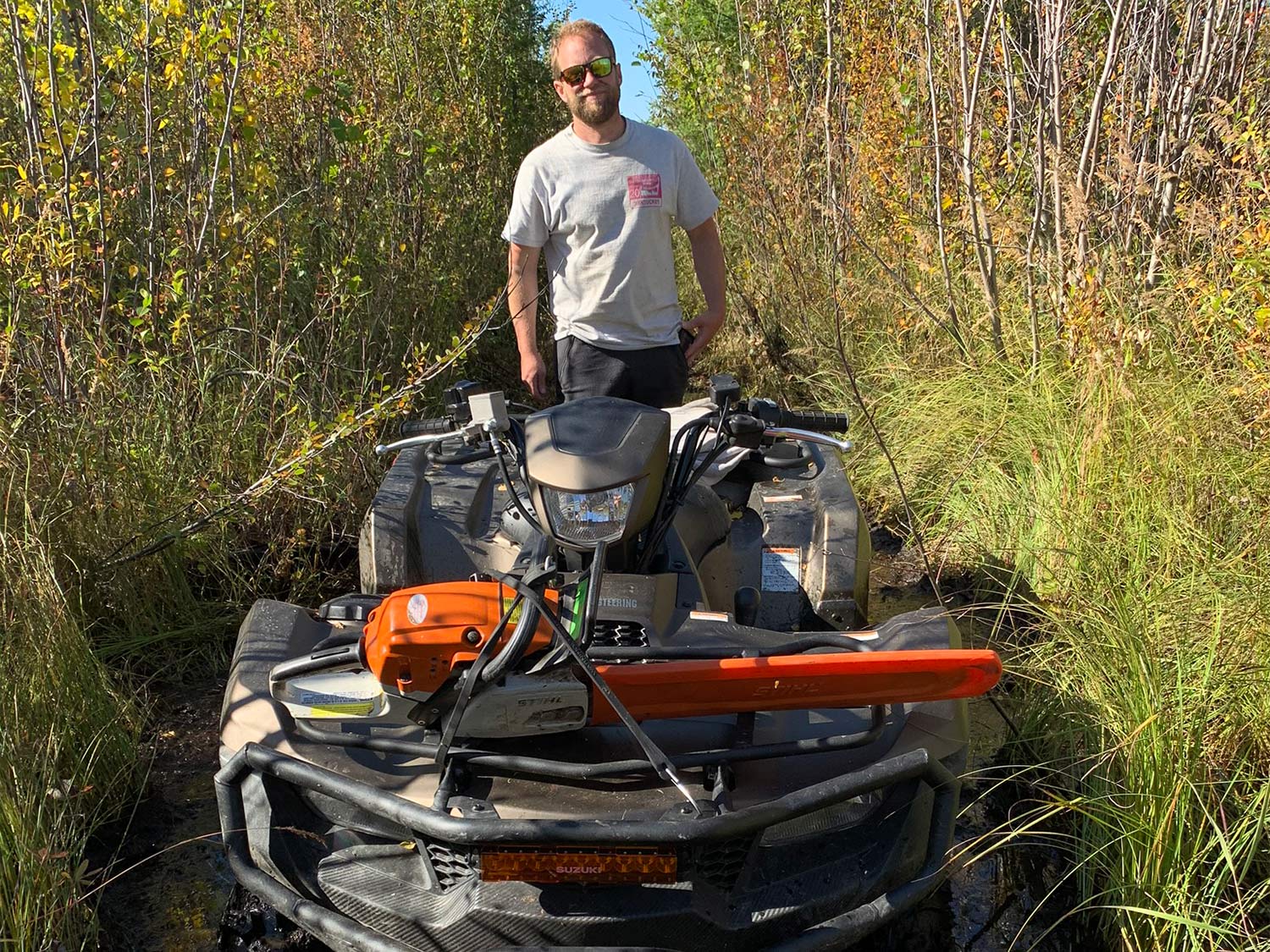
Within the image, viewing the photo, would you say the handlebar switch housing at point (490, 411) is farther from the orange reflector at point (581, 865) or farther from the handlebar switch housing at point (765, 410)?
the orange reflector at point (581, 865)

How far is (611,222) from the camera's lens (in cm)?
445

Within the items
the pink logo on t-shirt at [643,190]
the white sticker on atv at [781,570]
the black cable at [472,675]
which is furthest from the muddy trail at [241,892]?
the pink logo on t-shirt at [643,190]

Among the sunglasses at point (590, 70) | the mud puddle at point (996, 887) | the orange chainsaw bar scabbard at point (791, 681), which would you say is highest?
the sunglasses at point (590, 70)

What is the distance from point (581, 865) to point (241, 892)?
1326mm

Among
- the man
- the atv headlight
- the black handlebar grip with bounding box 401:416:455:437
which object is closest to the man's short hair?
the man

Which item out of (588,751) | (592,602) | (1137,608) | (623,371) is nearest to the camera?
(592,602)

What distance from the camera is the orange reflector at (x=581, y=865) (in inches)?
87.7

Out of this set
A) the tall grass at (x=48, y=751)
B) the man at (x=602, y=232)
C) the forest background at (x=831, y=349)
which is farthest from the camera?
the man at (x=602, y=232)

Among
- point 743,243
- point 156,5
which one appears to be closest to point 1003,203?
point 743,243

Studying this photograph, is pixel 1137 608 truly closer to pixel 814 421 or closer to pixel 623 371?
pixel 814 421

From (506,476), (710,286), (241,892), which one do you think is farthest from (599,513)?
(710,286)

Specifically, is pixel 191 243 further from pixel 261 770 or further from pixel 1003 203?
pixel 1003 203

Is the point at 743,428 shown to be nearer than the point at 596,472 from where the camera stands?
No

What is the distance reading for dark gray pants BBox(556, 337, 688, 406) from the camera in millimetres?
4590
